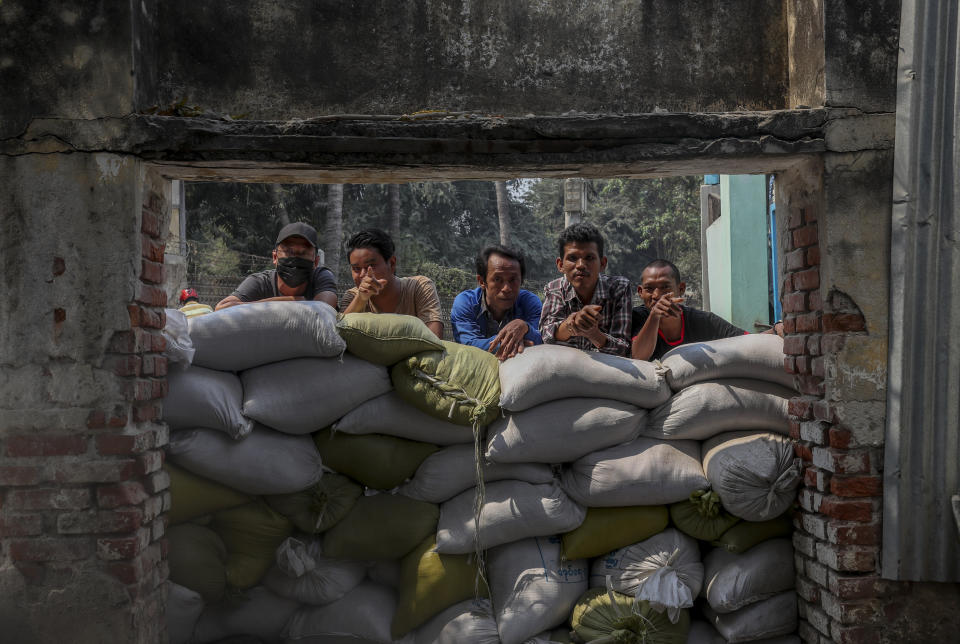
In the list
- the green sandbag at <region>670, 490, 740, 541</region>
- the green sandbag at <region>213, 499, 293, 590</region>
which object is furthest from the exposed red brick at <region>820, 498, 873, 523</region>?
the green sandbag at <region>213, 499, 293, 590</region>

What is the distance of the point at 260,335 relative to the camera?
10.7 feet

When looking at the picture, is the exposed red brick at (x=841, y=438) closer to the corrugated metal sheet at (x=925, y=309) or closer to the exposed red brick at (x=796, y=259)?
the corrugated metal sheet at (x=925, y=309)

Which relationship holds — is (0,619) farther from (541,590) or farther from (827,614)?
(827,614)

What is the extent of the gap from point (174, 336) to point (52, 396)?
505 mm

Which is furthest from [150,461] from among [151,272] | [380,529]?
[380,529]

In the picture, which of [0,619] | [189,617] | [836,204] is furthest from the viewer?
[189,617]

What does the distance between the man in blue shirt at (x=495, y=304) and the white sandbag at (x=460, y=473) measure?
680 millimetres

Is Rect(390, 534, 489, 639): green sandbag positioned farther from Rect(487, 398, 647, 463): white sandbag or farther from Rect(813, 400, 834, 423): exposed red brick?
Rect(813, 400, 834, 423): exposed red brick

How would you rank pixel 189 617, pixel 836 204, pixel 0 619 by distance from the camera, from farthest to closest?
pixel 189 617, pixel 836 204, pixel 0 619

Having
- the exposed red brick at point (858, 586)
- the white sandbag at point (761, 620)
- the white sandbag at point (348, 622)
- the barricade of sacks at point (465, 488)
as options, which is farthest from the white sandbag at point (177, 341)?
the exposed red brick at point (858, 586)

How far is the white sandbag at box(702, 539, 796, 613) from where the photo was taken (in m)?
3.21

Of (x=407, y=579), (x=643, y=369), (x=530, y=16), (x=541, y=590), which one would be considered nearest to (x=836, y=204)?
(x=643, y=369)

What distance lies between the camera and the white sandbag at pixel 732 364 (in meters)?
3.38

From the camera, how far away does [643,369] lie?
341 cm
